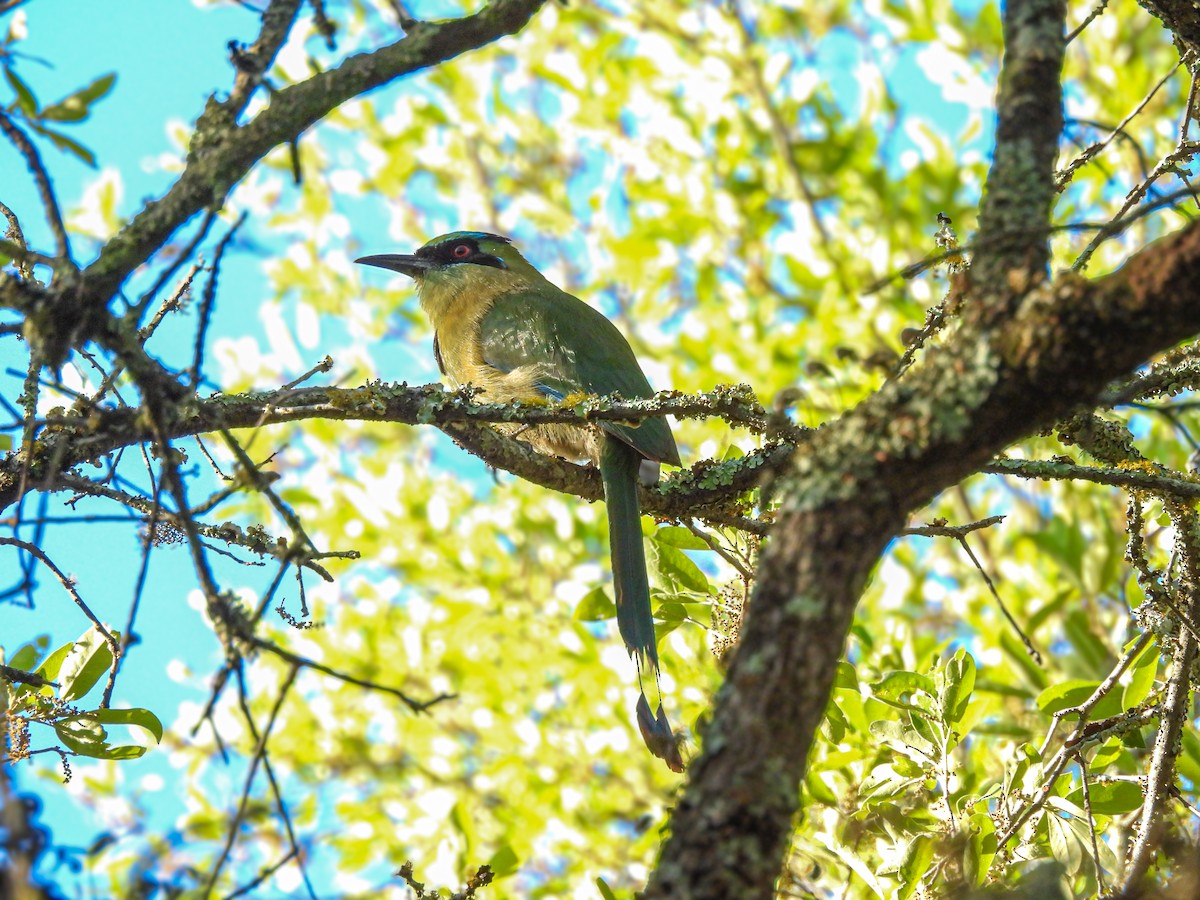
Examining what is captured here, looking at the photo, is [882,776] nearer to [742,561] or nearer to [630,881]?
[742,561]

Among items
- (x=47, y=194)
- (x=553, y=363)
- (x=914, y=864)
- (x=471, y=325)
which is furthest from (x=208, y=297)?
(x=471, y=325)

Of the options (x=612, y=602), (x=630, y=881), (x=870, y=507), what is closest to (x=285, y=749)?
(x=630, y=881)

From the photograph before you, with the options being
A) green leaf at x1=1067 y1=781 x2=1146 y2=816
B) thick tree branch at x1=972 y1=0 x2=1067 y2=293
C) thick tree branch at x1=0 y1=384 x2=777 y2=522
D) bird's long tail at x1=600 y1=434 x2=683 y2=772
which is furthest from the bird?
thick tree branch at x1=972 y1=0 x2=1067 y2=293

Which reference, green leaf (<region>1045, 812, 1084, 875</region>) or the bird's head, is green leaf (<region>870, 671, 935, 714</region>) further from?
the bird's head

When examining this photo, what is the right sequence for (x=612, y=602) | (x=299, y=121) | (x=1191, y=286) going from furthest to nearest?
(x=612, y=602)
(x=299, y=121)
(x=1191, y=286)

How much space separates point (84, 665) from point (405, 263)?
11.9 feet

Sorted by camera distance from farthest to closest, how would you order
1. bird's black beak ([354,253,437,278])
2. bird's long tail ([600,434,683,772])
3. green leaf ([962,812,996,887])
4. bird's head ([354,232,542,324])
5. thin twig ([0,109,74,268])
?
1. bird's black beak ([354,253,437,278])
2. bird's head ([354,232,542,324])
3. bird's long tail ([600,434,683,772])
4. green leaf ([962,812,996,887])
5. thin twig ([0,109,74,268])

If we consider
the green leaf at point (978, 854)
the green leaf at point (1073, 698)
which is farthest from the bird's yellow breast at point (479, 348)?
the green leaf at point (978, 854)

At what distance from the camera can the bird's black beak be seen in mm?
5938

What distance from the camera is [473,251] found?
6.09 meters

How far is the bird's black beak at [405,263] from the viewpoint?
5.94 metres

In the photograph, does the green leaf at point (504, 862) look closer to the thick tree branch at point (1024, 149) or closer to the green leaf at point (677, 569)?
the green leaf at point (677, 569)

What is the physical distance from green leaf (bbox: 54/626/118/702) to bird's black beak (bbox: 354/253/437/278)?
3.46 metres

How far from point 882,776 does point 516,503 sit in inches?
173
